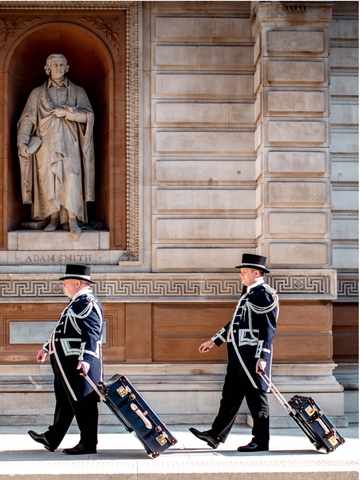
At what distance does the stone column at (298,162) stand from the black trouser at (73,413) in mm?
3152

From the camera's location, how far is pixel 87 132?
1173 cm

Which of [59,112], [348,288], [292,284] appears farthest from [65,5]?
[348,288]

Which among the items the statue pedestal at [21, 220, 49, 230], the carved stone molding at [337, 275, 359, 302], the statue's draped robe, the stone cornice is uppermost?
the stone cornice

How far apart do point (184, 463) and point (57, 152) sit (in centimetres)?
487

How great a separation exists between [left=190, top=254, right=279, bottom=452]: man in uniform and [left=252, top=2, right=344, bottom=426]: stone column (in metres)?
2.04

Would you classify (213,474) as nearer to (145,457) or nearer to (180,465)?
(180,465)

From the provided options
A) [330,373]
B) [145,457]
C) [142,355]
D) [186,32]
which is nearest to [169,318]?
[142,355]

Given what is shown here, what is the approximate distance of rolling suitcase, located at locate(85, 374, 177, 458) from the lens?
27.8 feet

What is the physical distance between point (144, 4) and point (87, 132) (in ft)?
5.94

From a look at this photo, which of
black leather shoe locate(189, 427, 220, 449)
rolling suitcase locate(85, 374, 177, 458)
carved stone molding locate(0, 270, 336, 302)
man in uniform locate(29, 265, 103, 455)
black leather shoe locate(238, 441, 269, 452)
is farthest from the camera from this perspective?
carved stone molding locate(0, 270, 336, 302)

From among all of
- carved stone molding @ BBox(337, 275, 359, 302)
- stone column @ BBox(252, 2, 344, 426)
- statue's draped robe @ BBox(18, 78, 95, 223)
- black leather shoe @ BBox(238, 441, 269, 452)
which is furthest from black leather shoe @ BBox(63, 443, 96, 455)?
carved stone molding @ BBox(337, 275, 359, 302)

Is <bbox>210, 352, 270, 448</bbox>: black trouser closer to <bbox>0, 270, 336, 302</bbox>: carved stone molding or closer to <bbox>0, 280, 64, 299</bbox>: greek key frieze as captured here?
<bbox>0, 270, 336, 302</bbox>: carved stone molding

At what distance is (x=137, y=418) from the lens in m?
8.48

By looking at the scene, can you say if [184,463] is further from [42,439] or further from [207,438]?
[42,439]
